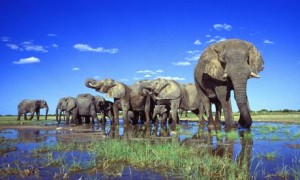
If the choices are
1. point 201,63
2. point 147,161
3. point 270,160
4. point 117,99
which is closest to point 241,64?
point 201,63

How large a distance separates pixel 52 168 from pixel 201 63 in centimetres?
1113

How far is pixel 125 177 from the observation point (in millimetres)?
5000

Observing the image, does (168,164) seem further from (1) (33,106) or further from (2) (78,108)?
(1) (33,106)

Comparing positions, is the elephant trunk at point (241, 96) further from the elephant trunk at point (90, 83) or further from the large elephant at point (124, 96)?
the elephant trunk at point (90, 83)

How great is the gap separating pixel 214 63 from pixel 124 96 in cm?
881

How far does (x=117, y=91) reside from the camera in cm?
2177

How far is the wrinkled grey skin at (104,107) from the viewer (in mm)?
27016

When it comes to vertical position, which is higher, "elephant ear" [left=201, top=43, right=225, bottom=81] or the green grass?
"elephant ear" [left=201, top=43, right=225, bottom=81]

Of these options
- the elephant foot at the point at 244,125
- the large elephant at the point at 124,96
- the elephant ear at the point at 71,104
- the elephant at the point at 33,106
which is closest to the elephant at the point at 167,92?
the large elephant at the point at 124,96

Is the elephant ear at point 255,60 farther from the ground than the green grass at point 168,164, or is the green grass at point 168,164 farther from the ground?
the elephant ear at point 255,60

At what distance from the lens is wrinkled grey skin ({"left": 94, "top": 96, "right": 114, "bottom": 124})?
27.0 metres

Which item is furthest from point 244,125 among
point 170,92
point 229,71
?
point 170,92

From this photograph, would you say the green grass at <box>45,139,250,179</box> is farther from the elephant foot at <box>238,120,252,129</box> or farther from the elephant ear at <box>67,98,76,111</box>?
the elephant ear at <box>67,98,76,111</box>

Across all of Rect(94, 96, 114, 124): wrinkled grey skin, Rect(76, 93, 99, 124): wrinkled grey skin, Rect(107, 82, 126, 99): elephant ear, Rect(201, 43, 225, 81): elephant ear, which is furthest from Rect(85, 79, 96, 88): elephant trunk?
Rect(201, 43, 225, 81): elephant ear
